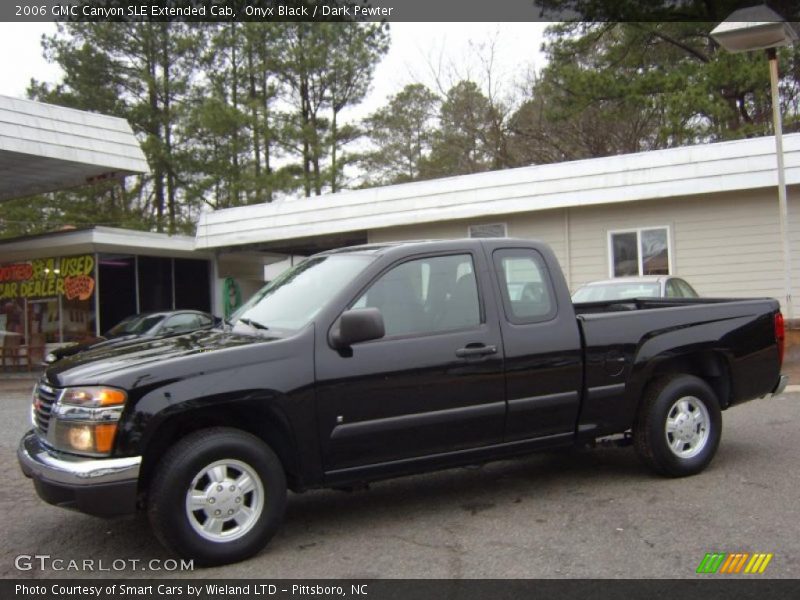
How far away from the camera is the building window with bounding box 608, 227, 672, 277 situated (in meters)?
15.0

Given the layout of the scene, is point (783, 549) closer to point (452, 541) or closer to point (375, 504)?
point (452, 541)

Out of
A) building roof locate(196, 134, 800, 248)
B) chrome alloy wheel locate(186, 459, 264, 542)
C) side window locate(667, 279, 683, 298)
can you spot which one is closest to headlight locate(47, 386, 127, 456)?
chrome alloy wheel locate(186, 459, 264, 542)

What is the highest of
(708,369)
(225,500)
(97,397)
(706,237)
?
(706,237)

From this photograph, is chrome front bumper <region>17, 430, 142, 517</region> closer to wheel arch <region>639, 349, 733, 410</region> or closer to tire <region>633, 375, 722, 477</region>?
tire <region>633, 375, 722, 477</region>

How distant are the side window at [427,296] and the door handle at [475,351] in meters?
0.16

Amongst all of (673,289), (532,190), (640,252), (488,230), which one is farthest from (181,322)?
(673,289)

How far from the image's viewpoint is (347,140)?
31312 mm

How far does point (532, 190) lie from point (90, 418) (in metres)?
12.7

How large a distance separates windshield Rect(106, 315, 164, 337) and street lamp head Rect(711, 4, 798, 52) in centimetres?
1214

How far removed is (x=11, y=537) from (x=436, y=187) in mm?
12843

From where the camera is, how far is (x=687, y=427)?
566 centimetres

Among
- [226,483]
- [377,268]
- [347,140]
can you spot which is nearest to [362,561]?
[226,483]

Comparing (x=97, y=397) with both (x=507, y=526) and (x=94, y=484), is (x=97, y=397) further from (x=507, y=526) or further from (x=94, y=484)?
(x=507, y=526)
